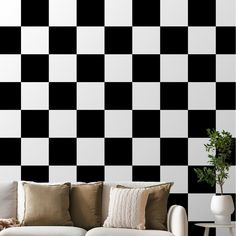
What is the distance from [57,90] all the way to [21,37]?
587 millimetres

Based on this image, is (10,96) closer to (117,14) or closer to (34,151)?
(34,151)

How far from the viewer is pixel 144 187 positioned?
6062 millimetres

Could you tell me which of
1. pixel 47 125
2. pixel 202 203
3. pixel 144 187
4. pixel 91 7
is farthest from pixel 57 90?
pixel 202 203

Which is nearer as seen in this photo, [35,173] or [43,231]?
[43,231]

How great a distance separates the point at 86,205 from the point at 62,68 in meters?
1.33

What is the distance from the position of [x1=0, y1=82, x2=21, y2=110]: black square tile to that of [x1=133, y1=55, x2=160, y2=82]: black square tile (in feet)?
3.52

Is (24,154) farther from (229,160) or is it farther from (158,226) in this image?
(229,160)

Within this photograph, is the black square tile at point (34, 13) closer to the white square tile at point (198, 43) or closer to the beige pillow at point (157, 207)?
the white square tile at point (198, 43)

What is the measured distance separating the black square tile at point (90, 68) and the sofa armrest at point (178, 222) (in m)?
1.49

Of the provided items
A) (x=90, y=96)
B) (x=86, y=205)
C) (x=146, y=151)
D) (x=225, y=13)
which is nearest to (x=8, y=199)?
(x=86, y=205)

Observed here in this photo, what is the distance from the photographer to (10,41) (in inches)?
261

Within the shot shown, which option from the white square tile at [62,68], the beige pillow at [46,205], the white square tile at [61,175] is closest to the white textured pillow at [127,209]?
the beige pillow at [46,205]

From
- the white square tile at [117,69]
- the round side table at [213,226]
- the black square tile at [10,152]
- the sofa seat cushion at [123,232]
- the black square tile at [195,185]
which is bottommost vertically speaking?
the round side table at [213,226]

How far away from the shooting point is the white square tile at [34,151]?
6574mm
